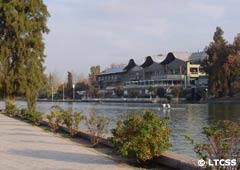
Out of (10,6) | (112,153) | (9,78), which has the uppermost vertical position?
(10,6)

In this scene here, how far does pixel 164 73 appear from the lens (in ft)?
347

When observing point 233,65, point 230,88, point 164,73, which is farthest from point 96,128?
point 164,73

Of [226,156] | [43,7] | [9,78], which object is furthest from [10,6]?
[226,156]

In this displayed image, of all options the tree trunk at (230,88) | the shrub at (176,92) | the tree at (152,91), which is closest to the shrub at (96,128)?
the tree trunk at (230,88)

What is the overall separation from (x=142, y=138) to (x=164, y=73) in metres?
97.7

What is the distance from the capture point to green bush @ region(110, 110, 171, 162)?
8.55m

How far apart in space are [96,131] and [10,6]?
18152mm

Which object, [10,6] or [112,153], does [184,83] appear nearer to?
[10,6]

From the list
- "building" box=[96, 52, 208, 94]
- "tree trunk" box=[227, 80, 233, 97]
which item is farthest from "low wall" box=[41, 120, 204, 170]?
"building" box=[96, 52, 208, 94]

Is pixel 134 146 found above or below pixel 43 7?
below

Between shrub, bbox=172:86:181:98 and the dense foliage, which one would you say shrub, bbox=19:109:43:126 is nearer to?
the dense foliage

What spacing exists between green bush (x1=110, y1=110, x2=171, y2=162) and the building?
3038 inches

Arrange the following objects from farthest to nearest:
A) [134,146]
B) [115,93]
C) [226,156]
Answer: [115,93] → [134,146] → [226,156]

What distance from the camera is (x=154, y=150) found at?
870 centimetres
